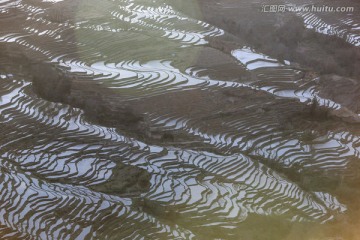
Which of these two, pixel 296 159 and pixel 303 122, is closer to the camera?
pixel 296 159

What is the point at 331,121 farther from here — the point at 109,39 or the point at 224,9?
the point at 224,9

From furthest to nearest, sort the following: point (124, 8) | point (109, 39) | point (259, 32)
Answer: point (124, 8) → point (259, 32) → point (109, 39)

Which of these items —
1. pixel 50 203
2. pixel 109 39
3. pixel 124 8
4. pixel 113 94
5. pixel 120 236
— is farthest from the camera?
pixel 124 8

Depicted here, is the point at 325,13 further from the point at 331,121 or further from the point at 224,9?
the point at 331,121

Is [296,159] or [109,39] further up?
[109,39]

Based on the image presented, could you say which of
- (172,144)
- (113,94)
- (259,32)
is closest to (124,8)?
(259,32)

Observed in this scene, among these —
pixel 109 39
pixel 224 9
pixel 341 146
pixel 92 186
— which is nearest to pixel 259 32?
pixel 224 9
